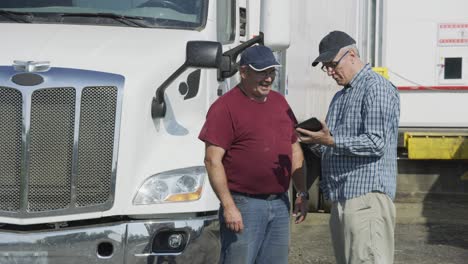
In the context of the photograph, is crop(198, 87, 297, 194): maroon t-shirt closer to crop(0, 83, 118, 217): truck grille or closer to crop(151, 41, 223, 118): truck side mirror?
crop(151, 41, 223, 118): truck side mirror

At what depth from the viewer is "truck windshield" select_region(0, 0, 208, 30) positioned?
5855mm

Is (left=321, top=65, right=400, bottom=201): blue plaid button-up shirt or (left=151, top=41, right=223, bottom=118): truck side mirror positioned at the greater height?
(left=151, top=41, right=223, bottom=118): truck side mirror

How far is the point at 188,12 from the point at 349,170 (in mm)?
1751

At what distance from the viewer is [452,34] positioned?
12.1 meters

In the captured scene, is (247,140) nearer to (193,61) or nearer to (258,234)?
(258,234)

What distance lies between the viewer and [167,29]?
19.3ft

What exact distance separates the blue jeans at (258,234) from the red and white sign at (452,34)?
7480 millimetres

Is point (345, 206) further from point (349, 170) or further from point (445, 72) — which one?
point (445, 72)

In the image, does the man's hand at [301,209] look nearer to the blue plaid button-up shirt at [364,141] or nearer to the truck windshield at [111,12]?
the blue plaid button-up shirt at [364,141]

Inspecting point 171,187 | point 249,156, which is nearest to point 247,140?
point 249,156

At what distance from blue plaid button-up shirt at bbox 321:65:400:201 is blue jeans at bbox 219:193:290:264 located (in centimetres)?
35

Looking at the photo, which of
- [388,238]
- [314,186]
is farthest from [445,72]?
[388,238]

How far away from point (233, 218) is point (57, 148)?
1151 millimetres

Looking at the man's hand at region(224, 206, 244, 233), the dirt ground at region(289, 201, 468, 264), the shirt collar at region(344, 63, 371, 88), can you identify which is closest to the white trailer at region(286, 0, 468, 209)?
the dirt ground at region(289, 201, 468, 264)
